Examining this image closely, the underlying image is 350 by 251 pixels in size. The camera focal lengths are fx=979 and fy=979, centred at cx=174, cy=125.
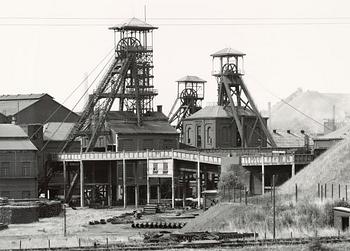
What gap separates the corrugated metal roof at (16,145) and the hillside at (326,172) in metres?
27.2

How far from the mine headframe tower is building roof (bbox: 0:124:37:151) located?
6.73 meters

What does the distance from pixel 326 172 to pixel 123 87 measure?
116ft

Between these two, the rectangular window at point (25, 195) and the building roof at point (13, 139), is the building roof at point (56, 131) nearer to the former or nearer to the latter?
the building roof at point (13, 139)

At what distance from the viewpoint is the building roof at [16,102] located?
109500 mm

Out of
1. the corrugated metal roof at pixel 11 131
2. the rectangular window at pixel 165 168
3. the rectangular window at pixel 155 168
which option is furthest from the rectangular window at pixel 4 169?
the rectangular window at pixel 165 168

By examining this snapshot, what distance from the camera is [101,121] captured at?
96.3 m

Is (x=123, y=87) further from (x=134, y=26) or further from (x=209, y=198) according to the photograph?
(x=209, y=198)

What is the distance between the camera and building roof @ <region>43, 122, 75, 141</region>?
100 metres

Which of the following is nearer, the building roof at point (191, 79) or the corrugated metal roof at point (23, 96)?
the corrugated metal roof at point (23, 96)

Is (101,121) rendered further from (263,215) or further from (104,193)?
(263,215)

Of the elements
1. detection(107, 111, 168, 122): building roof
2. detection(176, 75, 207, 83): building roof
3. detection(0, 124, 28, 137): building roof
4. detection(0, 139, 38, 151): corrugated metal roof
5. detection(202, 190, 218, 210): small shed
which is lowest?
detection(202, 190, 218, 210): small shed

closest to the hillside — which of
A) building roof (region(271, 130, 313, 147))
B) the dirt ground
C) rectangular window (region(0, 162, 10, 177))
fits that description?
the dirt ground

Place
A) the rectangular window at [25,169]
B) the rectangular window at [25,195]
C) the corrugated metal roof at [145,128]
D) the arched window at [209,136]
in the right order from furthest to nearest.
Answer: the arched window at [209,136] → the corrugated metal roof at [145,128] → the rectangular window at [25,169] → the rectangular window at [25,195]

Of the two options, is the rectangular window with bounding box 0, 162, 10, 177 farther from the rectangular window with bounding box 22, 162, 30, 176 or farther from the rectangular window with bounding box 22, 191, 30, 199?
the rectangular window with bounding box 22, 191, 30, 199
